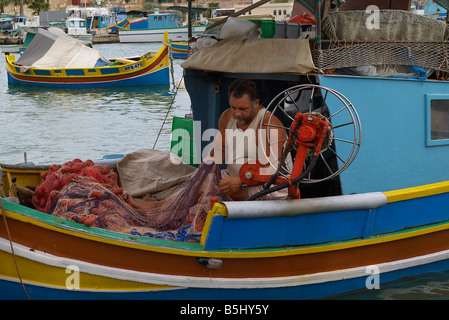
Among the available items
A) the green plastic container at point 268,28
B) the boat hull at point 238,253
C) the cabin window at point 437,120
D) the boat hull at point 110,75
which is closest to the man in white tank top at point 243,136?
the boat hull at point 238,253

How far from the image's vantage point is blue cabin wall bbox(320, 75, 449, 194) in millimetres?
5184

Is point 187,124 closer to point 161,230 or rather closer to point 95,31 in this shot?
point 161,230

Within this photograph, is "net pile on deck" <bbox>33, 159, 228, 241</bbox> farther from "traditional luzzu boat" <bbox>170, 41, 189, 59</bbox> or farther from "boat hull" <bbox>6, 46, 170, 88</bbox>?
"traditional luzzu boat" <bbox>170, 41, 189, 59</bbox>

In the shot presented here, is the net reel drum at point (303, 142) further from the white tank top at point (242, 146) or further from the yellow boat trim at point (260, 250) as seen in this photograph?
the yellow boat trim at point (260, 250)

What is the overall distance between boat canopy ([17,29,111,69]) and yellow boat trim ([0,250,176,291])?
76.4 ft

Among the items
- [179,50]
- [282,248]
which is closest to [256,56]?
→ [282,248]

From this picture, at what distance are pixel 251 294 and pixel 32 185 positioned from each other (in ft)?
8.68

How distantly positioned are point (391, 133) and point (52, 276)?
311 centimetres

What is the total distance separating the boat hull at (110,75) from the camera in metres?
26.1

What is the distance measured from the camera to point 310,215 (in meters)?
4.82

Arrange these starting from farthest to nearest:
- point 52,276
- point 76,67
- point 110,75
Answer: point 76,67 → point 110,75 → point 52,276

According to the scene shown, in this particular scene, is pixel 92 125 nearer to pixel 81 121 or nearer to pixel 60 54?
pixel 81 121

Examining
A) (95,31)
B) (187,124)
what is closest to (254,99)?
(187,124)

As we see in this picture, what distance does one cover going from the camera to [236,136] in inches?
205
